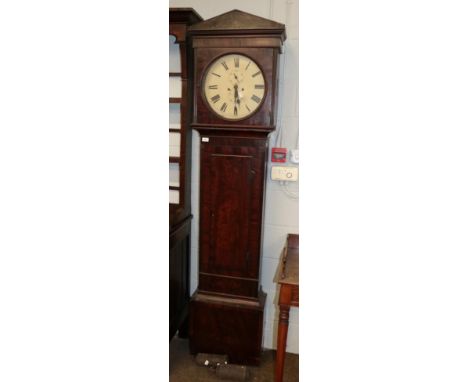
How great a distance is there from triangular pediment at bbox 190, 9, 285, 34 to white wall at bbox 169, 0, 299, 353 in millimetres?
264

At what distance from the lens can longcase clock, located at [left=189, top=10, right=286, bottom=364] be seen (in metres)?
1.62

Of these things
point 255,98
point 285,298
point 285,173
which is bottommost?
point 285,298

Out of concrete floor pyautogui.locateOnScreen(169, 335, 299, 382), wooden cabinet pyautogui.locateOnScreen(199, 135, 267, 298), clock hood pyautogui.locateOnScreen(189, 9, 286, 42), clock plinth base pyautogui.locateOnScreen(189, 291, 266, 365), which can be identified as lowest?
concrete floor pyautogui.locateOnScreen(169, 335, 299, 382)

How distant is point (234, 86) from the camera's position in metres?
1.67

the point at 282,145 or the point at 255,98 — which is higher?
the point at 255,98

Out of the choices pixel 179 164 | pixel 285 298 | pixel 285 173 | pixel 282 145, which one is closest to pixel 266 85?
pixel 282 145

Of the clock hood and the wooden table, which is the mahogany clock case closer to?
the clock hood

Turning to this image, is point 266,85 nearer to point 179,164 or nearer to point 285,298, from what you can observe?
point 179,164

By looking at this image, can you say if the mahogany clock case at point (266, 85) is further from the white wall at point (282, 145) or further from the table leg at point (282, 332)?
the table leg at point (282, 332)

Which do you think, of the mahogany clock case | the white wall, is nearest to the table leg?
the white wall

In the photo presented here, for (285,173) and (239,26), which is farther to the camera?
(285,173)

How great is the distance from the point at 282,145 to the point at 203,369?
1293 mm

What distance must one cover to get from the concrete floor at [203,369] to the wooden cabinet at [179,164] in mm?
160
